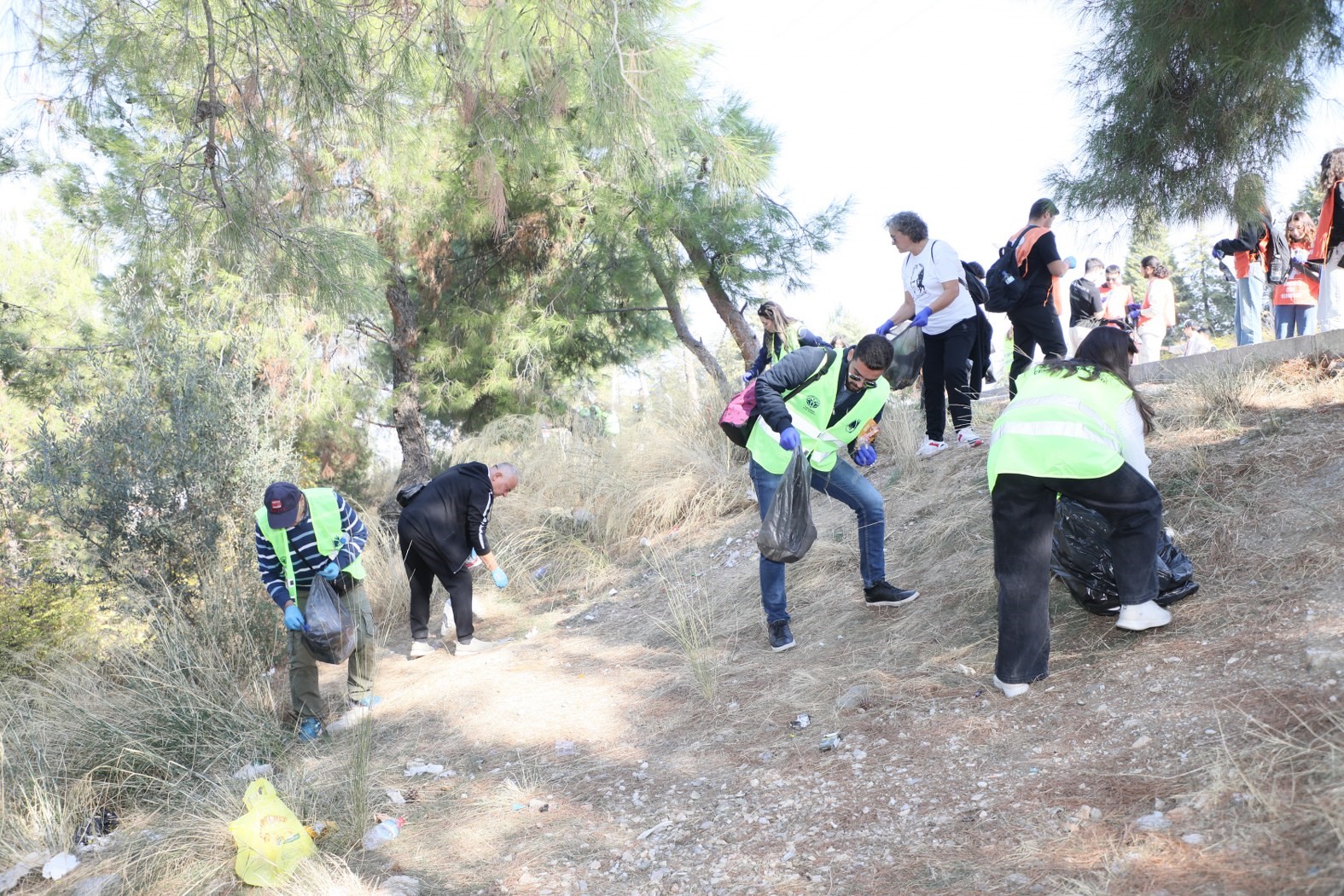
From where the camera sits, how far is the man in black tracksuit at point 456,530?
6238 mm

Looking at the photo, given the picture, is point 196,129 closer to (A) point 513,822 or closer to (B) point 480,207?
(A) point 513,822

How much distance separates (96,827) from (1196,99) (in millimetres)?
5882

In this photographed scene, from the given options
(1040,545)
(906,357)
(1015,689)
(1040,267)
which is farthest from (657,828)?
(1040,267)

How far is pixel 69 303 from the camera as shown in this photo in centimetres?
1582

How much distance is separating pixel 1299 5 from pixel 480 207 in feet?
24.5

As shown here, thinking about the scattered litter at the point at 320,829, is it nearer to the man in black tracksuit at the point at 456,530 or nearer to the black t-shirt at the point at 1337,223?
the man in black tracksuit at the point at 456,530

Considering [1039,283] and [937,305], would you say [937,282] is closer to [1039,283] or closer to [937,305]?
[937,305]

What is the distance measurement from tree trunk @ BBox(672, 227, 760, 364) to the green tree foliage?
16.6 ft

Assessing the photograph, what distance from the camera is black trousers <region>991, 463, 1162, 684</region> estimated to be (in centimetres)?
347

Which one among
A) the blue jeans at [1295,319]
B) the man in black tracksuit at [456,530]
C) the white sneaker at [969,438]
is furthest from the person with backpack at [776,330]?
the blue jeans at [1295,319]

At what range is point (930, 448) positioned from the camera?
672cm

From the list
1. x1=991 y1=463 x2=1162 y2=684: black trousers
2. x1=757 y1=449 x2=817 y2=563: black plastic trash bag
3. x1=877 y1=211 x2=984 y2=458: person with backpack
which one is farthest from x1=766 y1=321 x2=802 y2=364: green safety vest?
x1=991 y1=463 x2=1162 y2=684: black trousers

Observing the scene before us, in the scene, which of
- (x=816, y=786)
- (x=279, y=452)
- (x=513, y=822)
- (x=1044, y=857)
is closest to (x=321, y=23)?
(x=279, y=452)

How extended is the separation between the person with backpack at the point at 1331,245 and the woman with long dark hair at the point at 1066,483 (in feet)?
8.62
